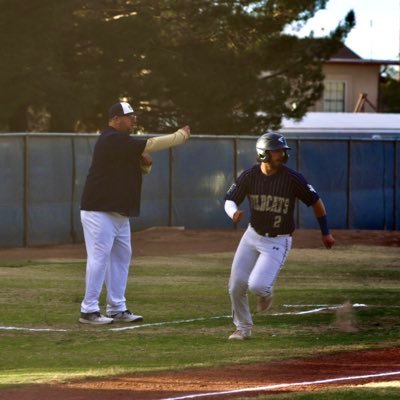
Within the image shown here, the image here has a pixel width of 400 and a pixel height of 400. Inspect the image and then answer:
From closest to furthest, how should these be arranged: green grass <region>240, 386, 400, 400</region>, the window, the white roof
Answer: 1. green grass <region>240, 386, 400, 400</region>
2. the white roof
3. the window

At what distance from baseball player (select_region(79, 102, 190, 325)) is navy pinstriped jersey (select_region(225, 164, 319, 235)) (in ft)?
4.79

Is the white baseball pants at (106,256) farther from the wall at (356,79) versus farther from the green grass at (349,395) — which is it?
the wall at (356,79)

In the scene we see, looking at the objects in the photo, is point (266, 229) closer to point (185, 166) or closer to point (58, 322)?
point (58, 322)

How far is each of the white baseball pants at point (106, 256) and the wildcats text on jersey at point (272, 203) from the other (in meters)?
2.07

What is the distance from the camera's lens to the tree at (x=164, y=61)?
31922 millimetres

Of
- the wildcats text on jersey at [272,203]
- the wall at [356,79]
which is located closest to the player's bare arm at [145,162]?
the wildcats text on jersey at [272,203]

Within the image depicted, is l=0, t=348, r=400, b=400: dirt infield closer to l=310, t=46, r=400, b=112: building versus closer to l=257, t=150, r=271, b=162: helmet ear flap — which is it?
l=257, t=150, r=271, b=162: helmet ear flap

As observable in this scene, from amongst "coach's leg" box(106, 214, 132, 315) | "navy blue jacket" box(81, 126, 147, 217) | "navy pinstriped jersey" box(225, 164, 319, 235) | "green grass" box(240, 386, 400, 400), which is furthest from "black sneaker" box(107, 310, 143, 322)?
"green grass" box(240, 386, 400, 400)

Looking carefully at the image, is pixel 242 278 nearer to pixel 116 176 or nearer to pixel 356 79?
pixel 116 176

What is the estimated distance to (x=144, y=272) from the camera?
20484mm

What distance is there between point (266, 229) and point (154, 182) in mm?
18165

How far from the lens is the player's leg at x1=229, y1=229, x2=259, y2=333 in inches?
459

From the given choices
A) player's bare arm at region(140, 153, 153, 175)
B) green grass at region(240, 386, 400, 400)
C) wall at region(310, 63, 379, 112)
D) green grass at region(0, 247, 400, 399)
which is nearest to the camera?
green grass at region(240, 386, 400, 400)

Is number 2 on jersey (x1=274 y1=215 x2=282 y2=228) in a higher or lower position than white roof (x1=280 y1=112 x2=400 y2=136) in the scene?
higher
